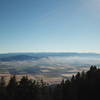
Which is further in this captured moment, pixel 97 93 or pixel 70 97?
pixel 70 97

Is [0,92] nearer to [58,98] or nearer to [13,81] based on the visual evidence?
[13,81]

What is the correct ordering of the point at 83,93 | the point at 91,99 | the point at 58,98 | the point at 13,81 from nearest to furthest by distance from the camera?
the point at 91,99
the point at 83,93
the point at 58,98
the point at 13,81

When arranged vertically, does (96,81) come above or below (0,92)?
above

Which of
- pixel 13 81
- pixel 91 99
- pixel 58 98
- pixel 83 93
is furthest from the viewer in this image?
pixel 13 81

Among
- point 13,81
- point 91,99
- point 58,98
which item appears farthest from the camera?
point 13,81

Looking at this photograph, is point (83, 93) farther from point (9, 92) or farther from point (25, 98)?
point (9, 92)

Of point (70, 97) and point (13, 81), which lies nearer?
point (70, 97)

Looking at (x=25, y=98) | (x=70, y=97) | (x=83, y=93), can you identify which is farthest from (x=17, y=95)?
(x=83, y=93)

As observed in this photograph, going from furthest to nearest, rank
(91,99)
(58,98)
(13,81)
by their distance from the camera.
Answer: (13,81), (58,98), (91,99)

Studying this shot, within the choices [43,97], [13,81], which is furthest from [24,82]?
[43,97]
